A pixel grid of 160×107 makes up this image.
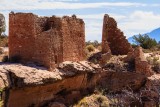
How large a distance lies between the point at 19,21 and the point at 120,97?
8319 mm

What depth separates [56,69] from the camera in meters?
25.1

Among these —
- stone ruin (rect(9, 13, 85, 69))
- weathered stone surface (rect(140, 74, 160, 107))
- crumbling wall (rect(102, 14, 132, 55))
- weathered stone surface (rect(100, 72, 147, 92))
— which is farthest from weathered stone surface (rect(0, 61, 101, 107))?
crumbling wall (rect(102, 14, 132, 55))

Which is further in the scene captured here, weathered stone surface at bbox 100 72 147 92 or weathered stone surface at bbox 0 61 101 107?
weathered stone surface at bbox 100 72 147 92

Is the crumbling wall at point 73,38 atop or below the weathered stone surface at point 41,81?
atop

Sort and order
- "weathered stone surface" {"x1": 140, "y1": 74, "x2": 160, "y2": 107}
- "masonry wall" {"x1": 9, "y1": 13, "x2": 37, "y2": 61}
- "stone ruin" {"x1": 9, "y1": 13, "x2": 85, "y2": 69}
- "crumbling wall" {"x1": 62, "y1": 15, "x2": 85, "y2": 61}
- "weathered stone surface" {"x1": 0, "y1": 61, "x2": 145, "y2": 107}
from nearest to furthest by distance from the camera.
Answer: "weathered stone surface" {"x1": 0, "y1": 61, "x2": 145, "y2": 107} → "stone ruin" {"x1": 9, "y1": 13, "x2": 85, "y2": 69} → "masonry wall" {"x1": 9, "y1": 13, "x2": 37, "y2": 61} → "crumbling wall" {"x1": 62, "y1": 15, "x2": 85, "y2": 61} → "weathered stone surface" {"x1": 140, "y1": 74, "x2": 160, "y2": 107}

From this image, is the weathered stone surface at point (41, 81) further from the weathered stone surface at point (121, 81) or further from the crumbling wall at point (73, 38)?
the weathered stone surface at point (121, 81)

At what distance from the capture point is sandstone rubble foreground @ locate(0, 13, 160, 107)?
2297 centimetres

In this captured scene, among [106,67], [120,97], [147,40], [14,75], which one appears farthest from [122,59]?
[147,40]

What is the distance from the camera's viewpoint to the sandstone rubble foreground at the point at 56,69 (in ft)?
75.4

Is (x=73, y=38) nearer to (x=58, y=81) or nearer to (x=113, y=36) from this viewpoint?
(x=58, y=81)

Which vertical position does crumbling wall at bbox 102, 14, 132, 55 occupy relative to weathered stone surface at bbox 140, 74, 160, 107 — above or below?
above

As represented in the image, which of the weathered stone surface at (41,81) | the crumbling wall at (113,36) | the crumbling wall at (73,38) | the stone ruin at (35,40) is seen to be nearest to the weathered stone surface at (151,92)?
the weathered stone surface at (41,81)

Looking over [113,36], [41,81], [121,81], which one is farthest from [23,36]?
[113,36]

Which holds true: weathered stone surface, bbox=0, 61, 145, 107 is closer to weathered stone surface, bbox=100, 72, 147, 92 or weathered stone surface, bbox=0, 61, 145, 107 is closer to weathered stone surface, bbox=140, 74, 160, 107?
weathered stone surface, bbox=100, 72, 147, 92
